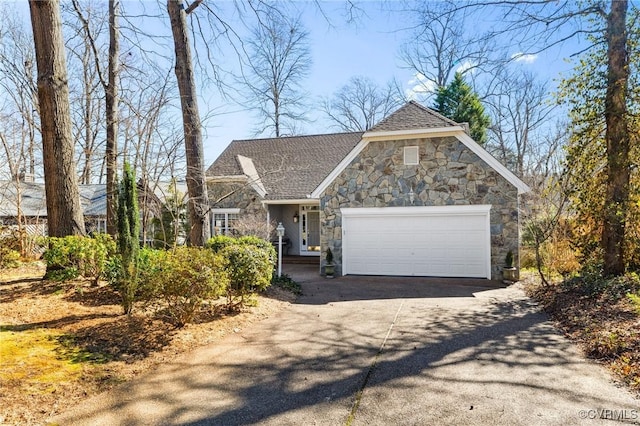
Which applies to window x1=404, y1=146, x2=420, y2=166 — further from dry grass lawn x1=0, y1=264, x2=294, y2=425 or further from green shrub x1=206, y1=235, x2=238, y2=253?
dry grass lawn x1=0, y1=264, x2=294, y2=425

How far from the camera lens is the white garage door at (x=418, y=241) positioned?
456 inches

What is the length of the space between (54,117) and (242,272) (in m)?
4.66

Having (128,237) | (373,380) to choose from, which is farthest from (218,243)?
(373,380)

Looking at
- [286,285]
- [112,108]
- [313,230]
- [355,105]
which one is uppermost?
[355,105]

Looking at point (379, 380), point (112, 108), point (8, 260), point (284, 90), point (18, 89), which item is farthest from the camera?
point (284, 90)

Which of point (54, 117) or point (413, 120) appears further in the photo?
point (413, 120)

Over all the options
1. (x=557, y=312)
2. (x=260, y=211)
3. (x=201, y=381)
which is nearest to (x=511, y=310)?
(x=557, y=312)

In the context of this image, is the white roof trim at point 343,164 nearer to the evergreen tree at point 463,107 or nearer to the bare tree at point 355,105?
the evergreen tree at point 463,107

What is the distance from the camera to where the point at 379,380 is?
4320 mm

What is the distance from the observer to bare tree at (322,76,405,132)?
98.1 ft

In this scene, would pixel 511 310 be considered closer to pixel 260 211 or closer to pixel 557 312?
pixel 557 312

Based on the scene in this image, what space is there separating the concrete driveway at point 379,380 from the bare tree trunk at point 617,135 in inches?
110

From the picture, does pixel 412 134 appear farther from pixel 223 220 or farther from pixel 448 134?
pixel 223 220

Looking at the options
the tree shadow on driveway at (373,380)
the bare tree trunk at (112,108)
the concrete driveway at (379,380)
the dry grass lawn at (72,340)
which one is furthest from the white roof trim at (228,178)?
the tree shadow on driveway at (373,380)
